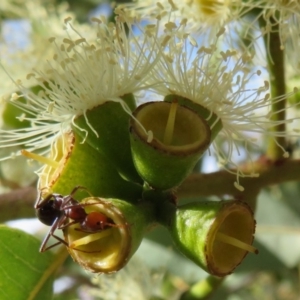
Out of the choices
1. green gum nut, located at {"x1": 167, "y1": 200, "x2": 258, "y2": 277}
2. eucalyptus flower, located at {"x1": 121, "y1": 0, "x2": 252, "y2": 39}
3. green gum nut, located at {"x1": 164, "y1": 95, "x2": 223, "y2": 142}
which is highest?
eucalyptus flower, located at {"x1": 121, "y1": 0, "x2": 252, "y2": 39}

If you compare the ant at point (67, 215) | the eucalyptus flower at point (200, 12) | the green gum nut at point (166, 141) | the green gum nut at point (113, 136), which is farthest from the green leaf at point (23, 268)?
the eucalyptus flower at point (200, 12)

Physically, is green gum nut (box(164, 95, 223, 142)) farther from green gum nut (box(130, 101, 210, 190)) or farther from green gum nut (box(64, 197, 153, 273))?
green gum nut (box(64, 197, 153, 273))

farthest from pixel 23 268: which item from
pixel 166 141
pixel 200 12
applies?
pixel 200 12

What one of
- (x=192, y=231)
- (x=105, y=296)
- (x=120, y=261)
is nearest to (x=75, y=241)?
(x=120, y=261)

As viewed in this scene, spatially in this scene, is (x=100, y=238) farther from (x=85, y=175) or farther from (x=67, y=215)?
(x=85, y=175)

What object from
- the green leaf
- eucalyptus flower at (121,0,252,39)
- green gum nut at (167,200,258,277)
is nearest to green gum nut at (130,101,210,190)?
green gum nut at (167,200,258,277)

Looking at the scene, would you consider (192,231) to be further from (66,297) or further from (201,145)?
(66,297)
